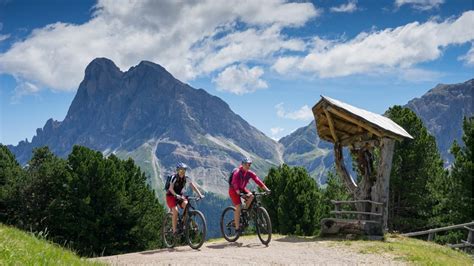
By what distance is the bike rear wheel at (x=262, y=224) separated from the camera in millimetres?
13922

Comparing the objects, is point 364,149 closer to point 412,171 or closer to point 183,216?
point 183,216

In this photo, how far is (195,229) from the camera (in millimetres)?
13625

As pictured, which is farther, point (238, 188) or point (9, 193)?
point (9, 193)

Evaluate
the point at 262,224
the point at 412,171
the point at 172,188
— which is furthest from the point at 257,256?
the point at 412,171

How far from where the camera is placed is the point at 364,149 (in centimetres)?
1803

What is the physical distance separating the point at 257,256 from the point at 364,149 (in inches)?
318

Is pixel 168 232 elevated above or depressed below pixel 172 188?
below

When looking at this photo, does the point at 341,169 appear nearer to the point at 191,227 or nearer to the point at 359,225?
the point at 359,225

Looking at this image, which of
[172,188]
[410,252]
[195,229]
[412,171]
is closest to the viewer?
[410,252]

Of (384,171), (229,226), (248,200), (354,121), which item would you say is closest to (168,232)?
(229,226)

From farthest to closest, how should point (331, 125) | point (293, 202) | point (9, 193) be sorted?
point (9, 193) → point (293, 202) → point (331, 125)

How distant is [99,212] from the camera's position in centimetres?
3628

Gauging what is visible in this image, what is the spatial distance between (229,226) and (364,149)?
6.58 m

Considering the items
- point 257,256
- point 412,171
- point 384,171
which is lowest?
point 257,256
